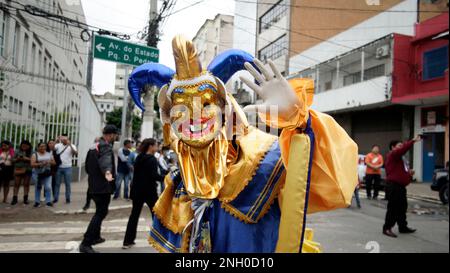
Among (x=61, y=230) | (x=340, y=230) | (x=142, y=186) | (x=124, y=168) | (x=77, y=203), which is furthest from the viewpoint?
(x=124, y=168)

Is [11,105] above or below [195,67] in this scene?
below

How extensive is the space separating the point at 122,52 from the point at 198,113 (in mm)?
467

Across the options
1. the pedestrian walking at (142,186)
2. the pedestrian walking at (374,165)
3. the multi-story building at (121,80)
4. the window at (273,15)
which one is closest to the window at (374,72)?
the pedestrian walking at (374,165)

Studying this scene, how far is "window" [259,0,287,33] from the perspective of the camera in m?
1.45

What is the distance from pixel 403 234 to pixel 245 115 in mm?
4288

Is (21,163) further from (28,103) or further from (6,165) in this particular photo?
(28,103)

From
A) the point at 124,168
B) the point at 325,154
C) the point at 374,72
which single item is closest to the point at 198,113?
the point at 325,154

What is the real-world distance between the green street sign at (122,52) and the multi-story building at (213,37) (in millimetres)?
260

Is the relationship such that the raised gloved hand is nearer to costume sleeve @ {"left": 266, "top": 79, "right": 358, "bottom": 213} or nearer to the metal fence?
costume sleeve @ {"left": 266, "top": 79, "right": 358, "bottom": 213}

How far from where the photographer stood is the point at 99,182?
3.64 m

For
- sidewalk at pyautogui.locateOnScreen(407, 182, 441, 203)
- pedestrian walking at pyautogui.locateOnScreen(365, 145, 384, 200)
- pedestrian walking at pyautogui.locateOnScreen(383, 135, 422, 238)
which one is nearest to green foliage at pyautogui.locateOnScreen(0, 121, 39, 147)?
pedestrian walking at pyautogui.locateOnScreen(383, 135, 422, 238)

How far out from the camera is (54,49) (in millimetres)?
1370

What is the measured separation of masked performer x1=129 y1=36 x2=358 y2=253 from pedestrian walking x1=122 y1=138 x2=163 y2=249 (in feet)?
7.05
